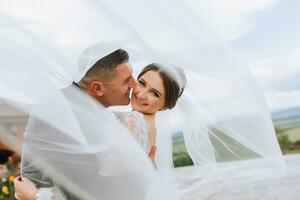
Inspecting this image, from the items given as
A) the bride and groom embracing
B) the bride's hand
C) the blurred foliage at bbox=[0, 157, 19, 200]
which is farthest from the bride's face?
the blurred foliage at bbox=[0, 157, 19, 200]

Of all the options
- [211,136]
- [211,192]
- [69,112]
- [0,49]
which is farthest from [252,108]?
[0,49]

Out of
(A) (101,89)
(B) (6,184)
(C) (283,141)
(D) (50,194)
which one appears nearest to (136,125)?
(A) (101,89)

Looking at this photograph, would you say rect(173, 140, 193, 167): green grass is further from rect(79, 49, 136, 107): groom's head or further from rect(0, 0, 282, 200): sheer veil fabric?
rect(79, 49, 136, 107): groom's head

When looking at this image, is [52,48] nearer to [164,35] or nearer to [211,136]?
[164,35]

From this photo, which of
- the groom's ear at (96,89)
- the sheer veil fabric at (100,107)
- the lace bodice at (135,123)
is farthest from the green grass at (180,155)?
the groom's ear at (96,89)

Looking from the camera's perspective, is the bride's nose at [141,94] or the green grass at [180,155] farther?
the green grass at [180,155]

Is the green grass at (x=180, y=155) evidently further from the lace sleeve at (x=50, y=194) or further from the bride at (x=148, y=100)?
the lace sleeve at (x=50, y=194)

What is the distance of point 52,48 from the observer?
102 centimetres

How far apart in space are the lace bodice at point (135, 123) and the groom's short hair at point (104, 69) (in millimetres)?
86

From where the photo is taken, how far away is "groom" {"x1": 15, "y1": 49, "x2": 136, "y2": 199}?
990 mm

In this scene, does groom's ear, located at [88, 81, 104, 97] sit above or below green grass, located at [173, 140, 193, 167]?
above

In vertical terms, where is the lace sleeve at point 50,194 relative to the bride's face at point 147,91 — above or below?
below

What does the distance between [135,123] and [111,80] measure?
4.2 inches

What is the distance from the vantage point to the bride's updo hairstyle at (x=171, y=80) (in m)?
1.03
